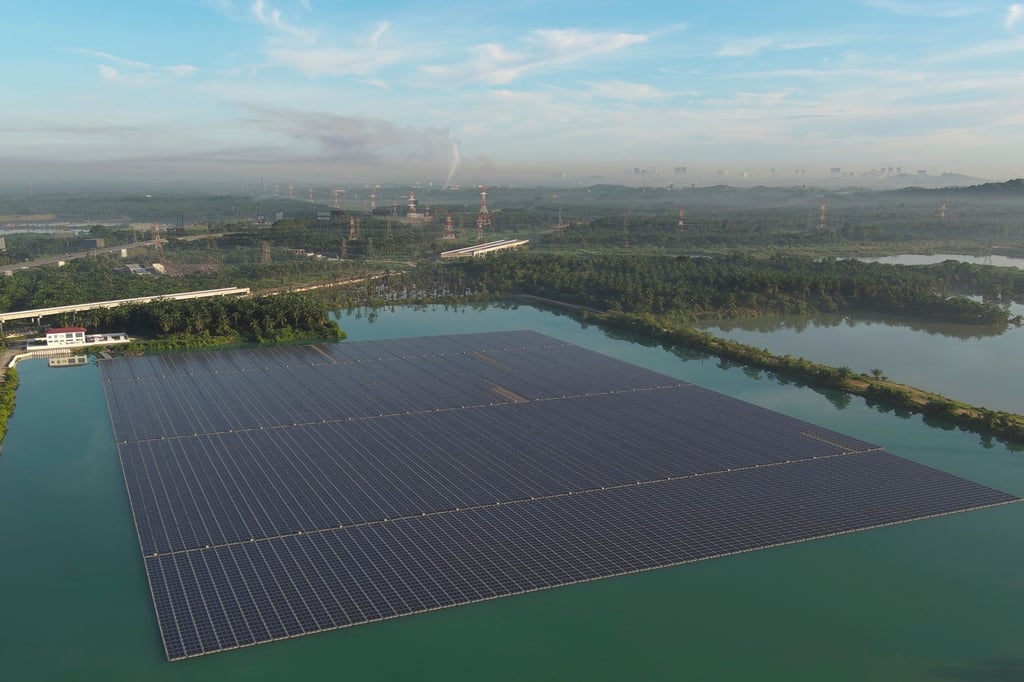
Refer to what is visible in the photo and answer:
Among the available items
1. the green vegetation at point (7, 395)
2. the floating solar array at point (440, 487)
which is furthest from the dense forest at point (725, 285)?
the green vegetation at point (7, 395)

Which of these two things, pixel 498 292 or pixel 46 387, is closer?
pixel 46 387

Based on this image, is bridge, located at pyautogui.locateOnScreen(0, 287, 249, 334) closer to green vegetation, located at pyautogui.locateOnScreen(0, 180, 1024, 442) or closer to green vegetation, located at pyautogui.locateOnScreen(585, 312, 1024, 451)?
green vegetation, located at pyautogui.locateOnScreen(0, 180, 1024, 442)

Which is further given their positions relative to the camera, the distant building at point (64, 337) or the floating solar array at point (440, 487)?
the distant building at point (64, 337)

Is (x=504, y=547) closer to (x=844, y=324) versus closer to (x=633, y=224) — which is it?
(x=844, y=324)

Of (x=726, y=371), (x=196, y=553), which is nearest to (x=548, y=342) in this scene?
(x=726, y=371)

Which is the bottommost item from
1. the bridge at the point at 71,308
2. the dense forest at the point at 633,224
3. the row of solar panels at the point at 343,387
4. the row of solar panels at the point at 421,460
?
the row of solar panels at the point at 421,460

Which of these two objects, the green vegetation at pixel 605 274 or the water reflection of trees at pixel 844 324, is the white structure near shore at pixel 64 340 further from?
the water reflection of trees at pixel 844 324

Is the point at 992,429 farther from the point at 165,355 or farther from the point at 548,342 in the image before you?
the point at 165,355
